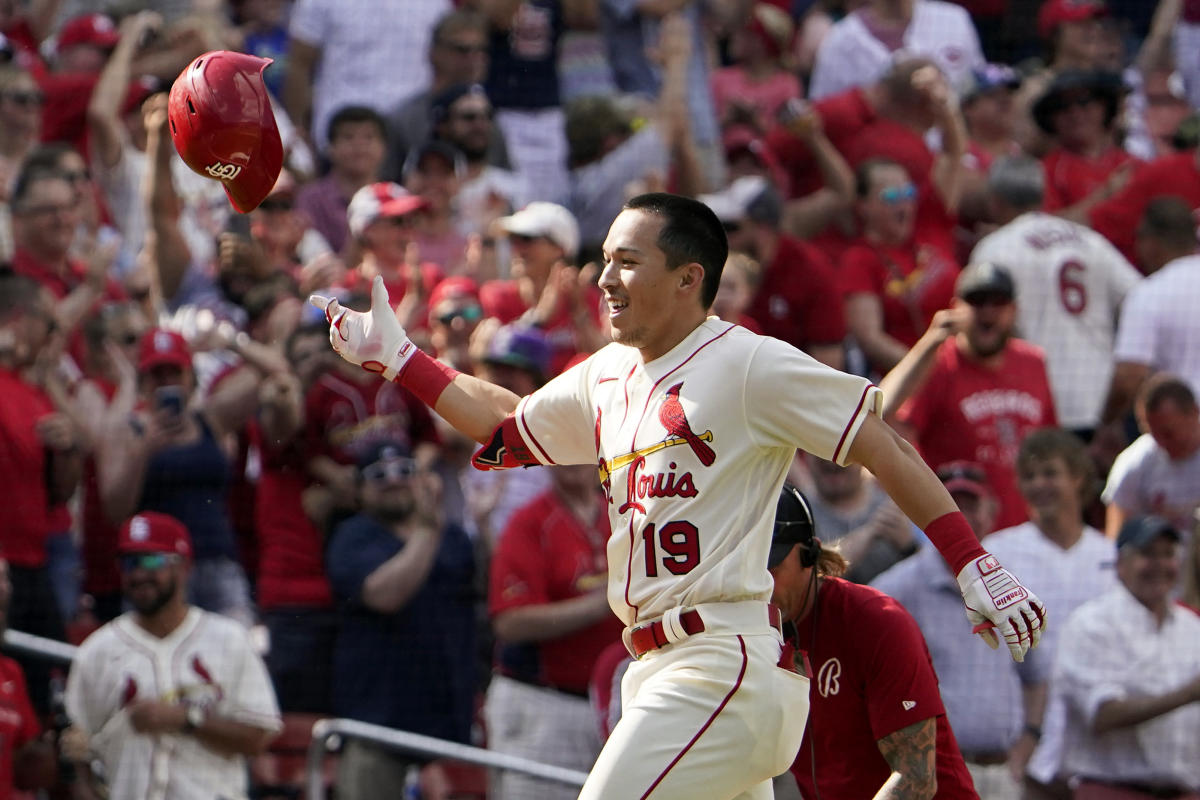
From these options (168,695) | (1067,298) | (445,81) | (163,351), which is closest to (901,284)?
(1067,298)

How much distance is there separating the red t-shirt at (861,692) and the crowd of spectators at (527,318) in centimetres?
169

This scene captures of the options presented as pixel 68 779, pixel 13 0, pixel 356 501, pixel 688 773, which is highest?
pixel 13 0

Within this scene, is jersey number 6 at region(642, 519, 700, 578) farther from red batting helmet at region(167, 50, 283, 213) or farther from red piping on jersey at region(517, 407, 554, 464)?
red batting helmet at region(167, 50, 283, 213)

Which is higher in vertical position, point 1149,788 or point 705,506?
point 705,506

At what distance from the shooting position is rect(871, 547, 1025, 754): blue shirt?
291 inches

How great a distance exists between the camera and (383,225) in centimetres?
860

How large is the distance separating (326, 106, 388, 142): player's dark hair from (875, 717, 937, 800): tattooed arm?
5.73 metres

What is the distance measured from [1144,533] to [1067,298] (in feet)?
7.19

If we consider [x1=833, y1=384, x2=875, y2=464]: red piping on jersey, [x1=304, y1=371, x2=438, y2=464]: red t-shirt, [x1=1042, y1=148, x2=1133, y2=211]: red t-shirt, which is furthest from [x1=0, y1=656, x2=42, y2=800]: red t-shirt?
[x1=1042, y1=148, x2=1133, y2=211]: red t-shirt

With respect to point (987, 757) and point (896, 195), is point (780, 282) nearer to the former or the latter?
point (896, 195)

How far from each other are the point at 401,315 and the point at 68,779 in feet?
7.52

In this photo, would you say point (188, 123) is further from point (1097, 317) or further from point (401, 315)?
point (1097, 317)

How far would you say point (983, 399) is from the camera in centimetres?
844

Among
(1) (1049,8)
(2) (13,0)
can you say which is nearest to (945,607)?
(1) (1049,8)
